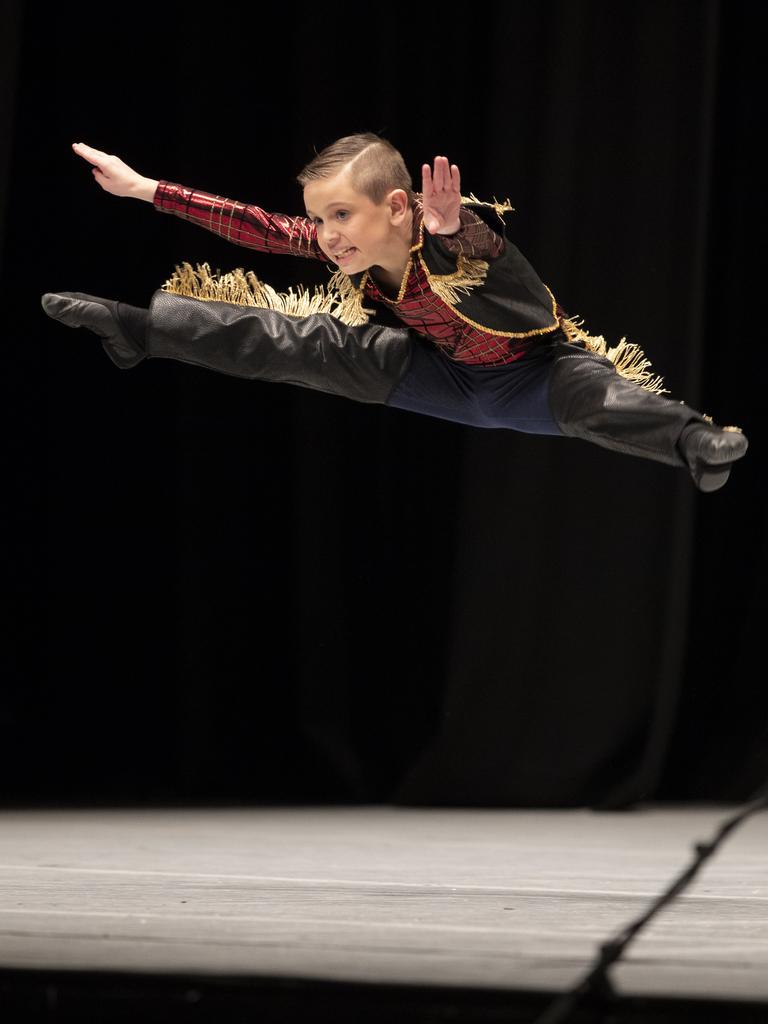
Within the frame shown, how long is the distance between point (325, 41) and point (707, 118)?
117cm

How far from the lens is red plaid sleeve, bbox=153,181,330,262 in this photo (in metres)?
2.29

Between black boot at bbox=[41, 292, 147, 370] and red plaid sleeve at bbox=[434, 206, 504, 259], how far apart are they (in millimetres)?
510

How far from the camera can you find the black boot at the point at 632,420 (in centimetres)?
209

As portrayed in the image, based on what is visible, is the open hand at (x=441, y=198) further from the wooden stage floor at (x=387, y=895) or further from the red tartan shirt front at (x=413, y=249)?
the wooden stage floor at (x=387, y=895)

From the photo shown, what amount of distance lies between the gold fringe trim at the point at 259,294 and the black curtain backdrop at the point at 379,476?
1894mm

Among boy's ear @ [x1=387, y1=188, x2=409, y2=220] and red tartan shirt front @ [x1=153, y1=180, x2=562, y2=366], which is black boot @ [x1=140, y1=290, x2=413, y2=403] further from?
boy's ear @ [x1=387, y1=188, x2=409, y2=220]

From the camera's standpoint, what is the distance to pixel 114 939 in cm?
193

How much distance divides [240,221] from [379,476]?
2.13m

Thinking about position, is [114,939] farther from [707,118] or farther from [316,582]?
[707,118]

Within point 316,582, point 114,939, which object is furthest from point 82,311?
point 316,582

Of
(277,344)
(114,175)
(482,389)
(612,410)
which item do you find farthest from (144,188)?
(612,410)

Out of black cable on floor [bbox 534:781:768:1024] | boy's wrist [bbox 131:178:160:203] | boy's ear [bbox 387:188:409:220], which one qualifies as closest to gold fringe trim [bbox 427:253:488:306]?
boy's ear [bbox 387:188:409:220]

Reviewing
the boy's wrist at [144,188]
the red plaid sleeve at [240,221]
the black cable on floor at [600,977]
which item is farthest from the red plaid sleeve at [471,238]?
the black cable on floor at [600,977]

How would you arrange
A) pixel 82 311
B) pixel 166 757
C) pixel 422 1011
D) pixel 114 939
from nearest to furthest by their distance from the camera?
pixel 422 1011 < pixel 114 939 < pixel 82 311 < pixel 166 757
